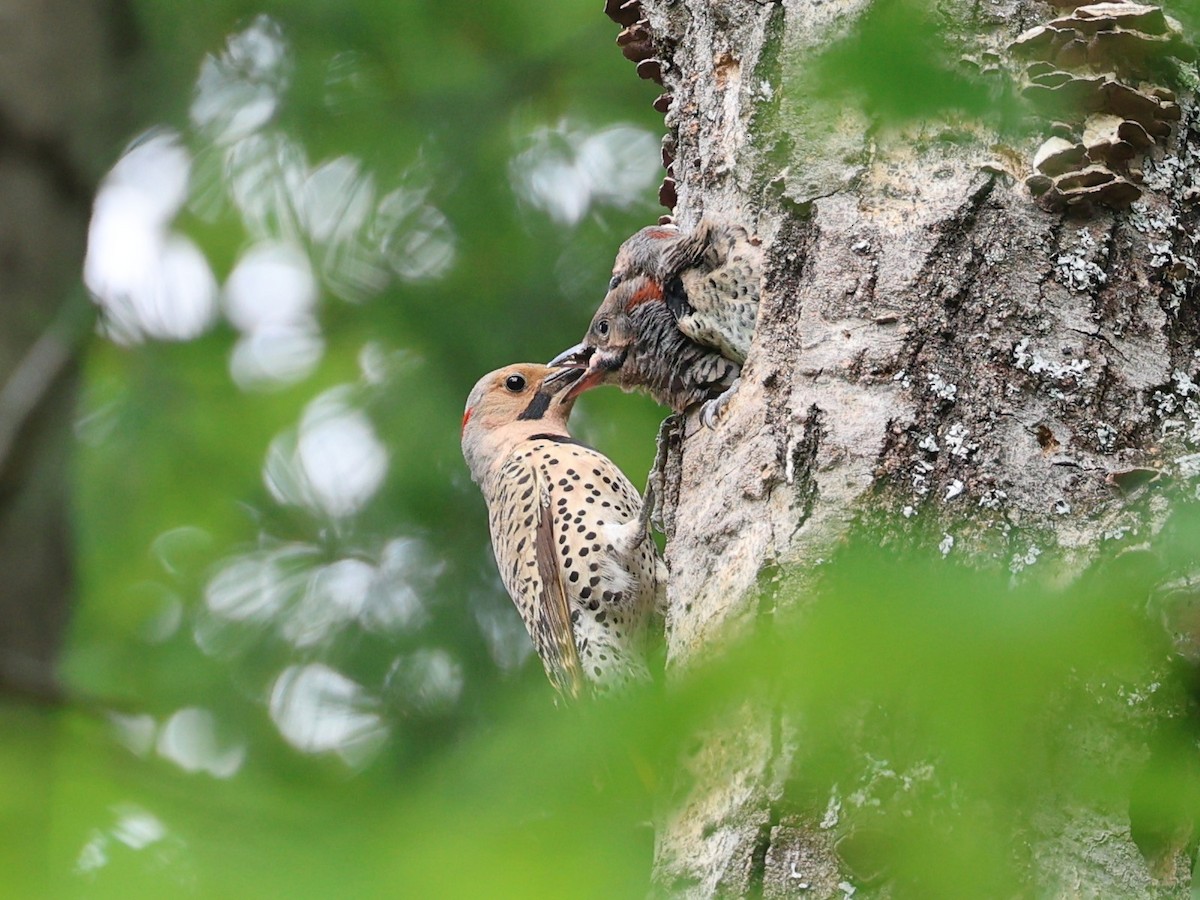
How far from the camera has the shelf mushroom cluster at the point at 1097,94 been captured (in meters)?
2.01

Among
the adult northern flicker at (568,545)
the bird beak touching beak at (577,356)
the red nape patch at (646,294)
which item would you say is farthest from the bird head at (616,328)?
the adult northern flicker at (568,545)

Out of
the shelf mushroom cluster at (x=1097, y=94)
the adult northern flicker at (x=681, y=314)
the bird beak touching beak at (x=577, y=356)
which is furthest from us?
the bird beak touching beak at (x=577, y=356)

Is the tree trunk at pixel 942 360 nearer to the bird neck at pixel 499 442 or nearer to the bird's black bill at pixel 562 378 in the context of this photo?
the bird's black bill at pixel 562 378

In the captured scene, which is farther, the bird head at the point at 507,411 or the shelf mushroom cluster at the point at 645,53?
the bird head at the point at 507,411

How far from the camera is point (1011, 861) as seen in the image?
138 centimetres

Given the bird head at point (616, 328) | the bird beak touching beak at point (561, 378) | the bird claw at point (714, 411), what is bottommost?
the bird beak touching beak at point (561, 378)

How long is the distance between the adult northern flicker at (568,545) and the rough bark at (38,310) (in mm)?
1178

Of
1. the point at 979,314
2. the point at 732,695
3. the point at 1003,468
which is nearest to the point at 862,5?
the point at 979,314

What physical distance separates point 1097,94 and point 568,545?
6.42 feet

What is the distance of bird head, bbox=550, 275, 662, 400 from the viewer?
2828 mm

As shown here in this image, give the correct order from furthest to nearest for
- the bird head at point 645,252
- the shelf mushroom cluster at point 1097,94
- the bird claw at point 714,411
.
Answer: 1. the bird head at point 645,252
2. the bird claw at point 714,411
3. the shelf mushroom cluster at point 1097,94

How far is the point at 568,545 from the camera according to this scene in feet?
11.9

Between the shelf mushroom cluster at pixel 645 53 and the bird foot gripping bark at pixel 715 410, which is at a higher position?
the shelf mushroom cluster at pixel 645 53

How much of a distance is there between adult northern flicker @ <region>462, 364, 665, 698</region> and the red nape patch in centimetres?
58
